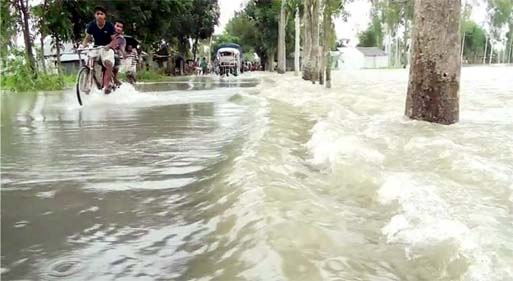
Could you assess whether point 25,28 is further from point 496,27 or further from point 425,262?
point 496,27

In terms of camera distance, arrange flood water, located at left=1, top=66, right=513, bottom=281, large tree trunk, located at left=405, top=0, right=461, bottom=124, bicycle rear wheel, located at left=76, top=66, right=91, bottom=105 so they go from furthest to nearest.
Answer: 1. bicycle rear wheel, located at left=76, top=66, right=91, bottom=105
2. large tree trunk, located at left=405, top=0, right=461, bottom=124
3. flood water, located at left=1, top=66, right=513, bottom=281

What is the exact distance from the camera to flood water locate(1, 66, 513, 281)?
2.30 metres

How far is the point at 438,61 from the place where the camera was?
746 centimetres

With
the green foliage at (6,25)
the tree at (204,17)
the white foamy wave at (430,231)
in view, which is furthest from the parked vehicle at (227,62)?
the white foamy wave at (430,231)

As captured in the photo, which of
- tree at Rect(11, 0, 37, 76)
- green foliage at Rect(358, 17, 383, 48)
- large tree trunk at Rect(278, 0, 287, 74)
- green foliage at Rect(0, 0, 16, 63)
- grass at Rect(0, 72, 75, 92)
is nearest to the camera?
grass at Rect(0, 72, 75, 92)

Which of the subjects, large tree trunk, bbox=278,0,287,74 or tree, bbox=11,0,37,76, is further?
large tree trunk, bbox=278,0,287,74

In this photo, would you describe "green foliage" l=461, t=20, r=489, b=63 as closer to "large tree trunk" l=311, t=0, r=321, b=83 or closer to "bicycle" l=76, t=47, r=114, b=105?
"large tree trunk" l=311, t=0, r=321, b=83

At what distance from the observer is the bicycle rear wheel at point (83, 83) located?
979cm

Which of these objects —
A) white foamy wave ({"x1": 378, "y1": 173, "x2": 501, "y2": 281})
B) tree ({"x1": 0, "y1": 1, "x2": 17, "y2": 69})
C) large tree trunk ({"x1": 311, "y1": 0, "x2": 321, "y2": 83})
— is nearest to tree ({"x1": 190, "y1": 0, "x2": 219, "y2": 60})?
large tree trunk ({"x1": 311, "y1": 0, "x2": 321, "y2": 83})

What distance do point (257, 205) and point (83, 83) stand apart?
25.3 ft

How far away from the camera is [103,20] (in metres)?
10.5

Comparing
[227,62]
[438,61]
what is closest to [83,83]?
[438,61]

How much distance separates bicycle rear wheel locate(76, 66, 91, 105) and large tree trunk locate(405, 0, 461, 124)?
528 centimetres

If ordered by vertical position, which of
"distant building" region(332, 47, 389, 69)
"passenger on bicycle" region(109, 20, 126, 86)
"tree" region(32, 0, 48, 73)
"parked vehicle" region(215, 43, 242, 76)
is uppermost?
"tree" region(32, 0, 48, 73)
